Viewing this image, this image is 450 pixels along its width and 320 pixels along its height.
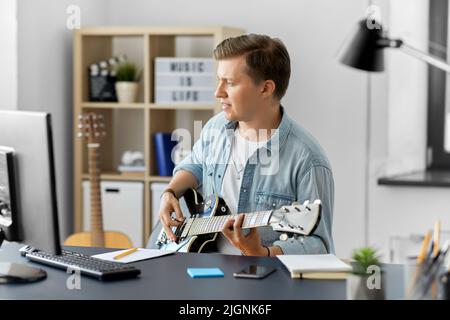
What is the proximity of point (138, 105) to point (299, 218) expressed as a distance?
242 cm

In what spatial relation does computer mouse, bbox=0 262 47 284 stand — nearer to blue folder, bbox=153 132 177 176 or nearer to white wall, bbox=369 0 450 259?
blue folder, bbox=153 132 177 176

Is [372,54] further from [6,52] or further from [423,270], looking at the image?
[423,270]

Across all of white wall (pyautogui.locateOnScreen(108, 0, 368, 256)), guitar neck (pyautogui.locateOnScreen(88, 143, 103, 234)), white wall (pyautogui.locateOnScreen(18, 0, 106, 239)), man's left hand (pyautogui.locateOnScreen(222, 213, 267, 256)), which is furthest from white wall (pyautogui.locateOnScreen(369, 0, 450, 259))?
man's left hand (pyautogui.locateOnScreen(222, 213, 267, 256))

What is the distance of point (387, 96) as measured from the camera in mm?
4234

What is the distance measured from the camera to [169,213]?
248 cm

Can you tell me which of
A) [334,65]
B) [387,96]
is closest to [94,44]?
[334,65]

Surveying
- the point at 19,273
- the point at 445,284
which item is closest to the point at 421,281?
the point at 445,284

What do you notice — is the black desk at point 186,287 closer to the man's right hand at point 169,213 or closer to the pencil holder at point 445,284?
the pencil holder at point 445,284

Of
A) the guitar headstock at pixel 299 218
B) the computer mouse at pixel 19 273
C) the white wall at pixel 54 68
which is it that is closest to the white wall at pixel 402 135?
the white wall at pixel 54 68

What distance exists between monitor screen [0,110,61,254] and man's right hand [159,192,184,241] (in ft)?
1.84

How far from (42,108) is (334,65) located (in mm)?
1561

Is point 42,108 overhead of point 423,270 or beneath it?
overhead
